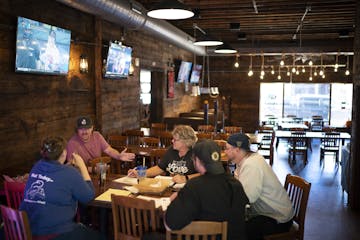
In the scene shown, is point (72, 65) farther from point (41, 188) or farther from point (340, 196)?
point (340, 196)

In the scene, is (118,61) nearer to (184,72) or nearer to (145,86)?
(145,86)

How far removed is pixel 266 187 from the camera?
309 cm

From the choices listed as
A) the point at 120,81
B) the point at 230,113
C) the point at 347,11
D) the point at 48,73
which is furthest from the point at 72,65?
the point at 230,113

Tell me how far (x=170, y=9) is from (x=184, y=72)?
768cm

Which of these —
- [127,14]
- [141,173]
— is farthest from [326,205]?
[127,14]

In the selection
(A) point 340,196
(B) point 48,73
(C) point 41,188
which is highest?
(B) point 48,73

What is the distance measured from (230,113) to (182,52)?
3.76m

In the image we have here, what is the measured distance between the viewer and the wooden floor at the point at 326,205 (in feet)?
15.1

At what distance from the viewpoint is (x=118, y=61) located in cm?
706

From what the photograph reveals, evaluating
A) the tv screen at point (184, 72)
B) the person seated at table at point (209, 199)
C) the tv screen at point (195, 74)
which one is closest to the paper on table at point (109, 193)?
the person seated at table at point (209, 199)

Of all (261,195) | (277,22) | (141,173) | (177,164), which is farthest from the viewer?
(277,22)

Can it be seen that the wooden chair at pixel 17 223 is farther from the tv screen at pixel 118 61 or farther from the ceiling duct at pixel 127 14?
the tv screen at pixel 118 61

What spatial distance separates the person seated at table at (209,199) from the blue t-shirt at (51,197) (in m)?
0.79

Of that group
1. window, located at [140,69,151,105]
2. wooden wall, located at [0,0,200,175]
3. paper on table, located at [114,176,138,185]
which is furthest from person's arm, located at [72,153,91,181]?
window, located at [140,69,151,105]
